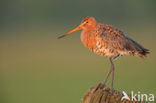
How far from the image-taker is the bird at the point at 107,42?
6648 millimetres

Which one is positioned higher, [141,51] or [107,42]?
[107,42]

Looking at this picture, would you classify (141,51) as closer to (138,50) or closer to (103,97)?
(138,50)

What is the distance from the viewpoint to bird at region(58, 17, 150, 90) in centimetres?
665

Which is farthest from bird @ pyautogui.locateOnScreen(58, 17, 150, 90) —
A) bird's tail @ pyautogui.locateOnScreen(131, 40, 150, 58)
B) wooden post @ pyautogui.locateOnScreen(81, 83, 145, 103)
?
wooden post @ pyautogui.locateOnScreen(81, 83, 145, 103)

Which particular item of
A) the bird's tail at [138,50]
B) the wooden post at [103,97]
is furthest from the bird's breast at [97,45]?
the wooden post at [103,97]

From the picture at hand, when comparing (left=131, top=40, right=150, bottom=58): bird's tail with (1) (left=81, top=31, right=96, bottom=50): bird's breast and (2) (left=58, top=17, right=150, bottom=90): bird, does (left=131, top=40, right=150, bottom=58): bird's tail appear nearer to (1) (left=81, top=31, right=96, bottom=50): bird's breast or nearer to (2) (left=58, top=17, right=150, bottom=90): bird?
(2) (left=58, top=17, right=150, bottom=90): bird

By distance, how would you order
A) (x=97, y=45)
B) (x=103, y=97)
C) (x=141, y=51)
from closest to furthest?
(x=103, y=97) < (x=141, y=51) < (x=97, y=45)

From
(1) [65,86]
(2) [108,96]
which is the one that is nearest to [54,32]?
(1) [65,86]

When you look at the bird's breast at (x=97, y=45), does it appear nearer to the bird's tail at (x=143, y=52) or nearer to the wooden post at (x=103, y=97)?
the bird's tail at (x=143, y=52)

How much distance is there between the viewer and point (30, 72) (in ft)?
46.3

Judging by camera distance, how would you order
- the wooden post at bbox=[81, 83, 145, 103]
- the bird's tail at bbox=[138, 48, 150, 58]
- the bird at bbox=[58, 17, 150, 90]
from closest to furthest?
the wooden post at bbox=[81, 83, 145, 103], the bird's tail at bbox=[138, 48, 150, 58], the bird at bbox=[58, 17, 150, 90]

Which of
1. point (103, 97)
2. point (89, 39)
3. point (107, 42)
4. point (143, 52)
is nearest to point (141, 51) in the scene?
point (143, 52)

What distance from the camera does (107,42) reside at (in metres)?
6.74

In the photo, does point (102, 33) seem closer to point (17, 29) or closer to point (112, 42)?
point (112, 42)
